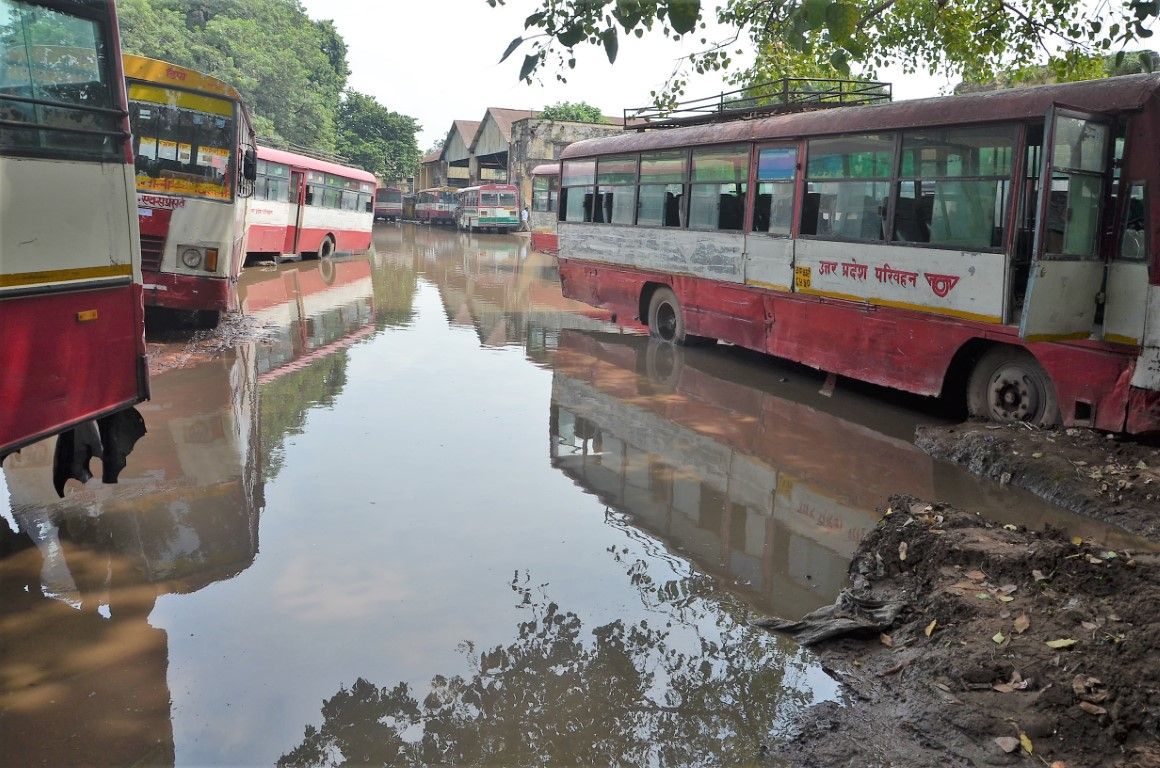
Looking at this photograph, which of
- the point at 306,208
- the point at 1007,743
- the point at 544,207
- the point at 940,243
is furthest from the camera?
the point at 544,207

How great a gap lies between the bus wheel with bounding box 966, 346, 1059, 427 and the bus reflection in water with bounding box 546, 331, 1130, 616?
0.83 m

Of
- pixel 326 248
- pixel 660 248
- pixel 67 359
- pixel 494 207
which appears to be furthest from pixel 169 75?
pixel 494 207

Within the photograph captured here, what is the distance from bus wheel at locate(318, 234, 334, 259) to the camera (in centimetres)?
2604

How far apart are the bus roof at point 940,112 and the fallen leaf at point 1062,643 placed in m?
4.37

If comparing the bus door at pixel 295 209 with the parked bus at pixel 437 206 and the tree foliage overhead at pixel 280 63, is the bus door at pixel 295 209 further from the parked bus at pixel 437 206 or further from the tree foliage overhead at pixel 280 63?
the parked bus at pixel 437 206

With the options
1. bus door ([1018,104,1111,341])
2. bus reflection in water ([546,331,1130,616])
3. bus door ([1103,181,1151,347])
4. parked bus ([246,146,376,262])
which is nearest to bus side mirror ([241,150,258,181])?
bus reflection in water ([546,331,1130,616])

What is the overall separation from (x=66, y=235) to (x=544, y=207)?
22.9 meters

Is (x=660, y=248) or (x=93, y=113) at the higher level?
(x=93, y=113)

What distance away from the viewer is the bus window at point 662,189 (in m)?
12.2

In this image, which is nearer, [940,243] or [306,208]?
[940,243]

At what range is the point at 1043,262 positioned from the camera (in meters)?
A: 6.75

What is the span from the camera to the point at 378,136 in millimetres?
61375

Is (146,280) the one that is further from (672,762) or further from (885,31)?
(885,31)

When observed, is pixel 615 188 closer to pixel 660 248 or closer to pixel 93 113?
pixel 660 248
